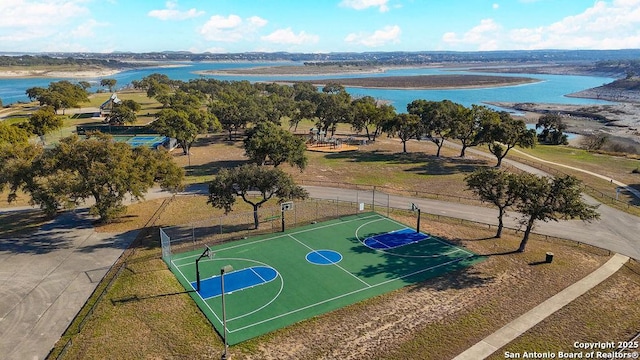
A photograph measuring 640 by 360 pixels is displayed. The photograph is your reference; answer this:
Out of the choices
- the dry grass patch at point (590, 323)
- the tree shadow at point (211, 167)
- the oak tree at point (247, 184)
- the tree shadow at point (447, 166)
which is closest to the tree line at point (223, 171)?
the oak tree at point (247, 184)

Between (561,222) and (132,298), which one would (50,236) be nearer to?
(132,298)

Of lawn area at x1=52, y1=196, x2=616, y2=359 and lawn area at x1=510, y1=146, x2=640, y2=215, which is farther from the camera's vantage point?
lawn area at x1=510, y1=146, x2=640, y2=215

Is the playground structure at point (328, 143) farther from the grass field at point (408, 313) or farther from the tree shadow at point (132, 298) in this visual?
the tree shadow at point (132, 298)

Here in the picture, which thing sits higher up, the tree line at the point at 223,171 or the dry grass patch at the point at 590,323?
the tree line at the point at 223,171

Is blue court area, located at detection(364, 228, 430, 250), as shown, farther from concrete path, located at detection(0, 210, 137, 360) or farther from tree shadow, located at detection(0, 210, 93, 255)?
tree shadow, located at detection(0, 210, 93, 255)

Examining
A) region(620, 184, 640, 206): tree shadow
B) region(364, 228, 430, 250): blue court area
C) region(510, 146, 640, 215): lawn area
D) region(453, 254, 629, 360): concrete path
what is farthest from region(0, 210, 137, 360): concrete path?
region(620, 184, 640, 206): tree shadow

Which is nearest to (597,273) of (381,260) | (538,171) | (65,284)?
(381,260)
